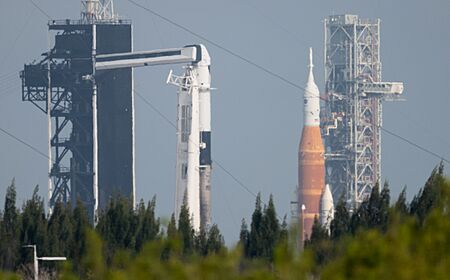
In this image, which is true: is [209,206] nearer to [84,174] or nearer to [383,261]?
[84,174]

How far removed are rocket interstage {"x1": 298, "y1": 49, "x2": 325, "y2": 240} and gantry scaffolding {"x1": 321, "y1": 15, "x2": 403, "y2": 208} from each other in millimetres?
2995

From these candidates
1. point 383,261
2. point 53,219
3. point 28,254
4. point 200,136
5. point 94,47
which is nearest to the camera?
point 383,261

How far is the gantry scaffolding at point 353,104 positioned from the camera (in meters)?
137

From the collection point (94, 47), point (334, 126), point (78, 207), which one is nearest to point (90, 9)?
point (94, 47)

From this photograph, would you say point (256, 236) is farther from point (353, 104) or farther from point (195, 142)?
point (353, 104)

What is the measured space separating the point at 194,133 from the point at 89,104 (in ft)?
36.2

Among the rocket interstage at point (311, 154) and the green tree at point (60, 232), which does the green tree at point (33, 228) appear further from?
the rocket interstage at point (311, 154)

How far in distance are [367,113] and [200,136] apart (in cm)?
3007

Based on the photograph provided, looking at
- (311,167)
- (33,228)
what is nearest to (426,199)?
(33,228)

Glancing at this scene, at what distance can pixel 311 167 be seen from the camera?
13438 centimetres

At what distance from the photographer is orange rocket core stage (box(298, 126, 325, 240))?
132625 millimetres

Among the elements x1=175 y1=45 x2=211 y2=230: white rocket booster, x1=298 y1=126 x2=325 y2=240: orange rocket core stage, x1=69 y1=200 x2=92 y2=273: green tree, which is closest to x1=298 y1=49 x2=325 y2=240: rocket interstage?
x1=298 y1=126 x2=325 y2=240: orange rocket core stage

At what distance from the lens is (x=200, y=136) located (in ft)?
369

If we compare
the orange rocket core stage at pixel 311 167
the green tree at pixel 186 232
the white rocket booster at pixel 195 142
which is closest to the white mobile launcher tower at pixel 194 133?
the white rocket booster at pixel 195 142
